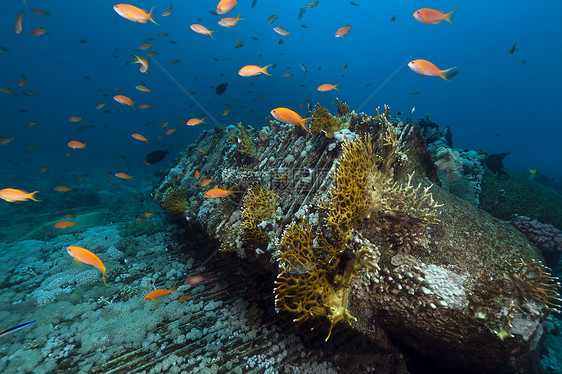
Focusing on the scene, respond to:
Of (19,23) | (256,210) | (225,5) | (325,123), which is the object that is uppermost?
(225,5)

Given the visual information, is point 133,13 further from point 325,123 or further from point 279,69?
point 279,69

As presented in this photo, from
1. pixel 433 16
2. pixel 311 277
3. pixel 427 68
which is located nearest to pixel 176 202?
pixel 311 277

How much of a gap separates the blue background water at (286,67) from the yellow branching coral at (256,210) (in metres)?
70.1

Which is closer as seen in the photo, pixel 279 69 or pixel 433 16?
pixel 433 16

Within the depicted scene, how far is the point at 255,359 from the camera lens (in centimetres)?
391

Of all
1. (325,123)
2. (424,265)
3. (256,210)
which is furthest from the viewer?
(325,123)

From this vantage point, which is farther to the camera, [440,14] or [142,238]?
[142,238]

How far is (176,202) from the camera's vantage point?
6.89 meters

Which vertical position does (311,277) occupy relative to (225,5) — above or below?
below

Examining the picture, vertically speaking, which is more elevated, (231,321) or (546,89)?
(546,89)

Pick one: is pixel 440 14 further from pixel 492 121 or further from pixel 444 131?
pixel 492 121

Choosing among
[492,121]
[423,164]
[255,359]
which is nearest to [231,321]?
[255,359]

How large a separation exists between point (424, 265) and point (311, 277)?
1612 mm

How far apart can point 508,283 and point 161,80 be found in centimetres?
13629
